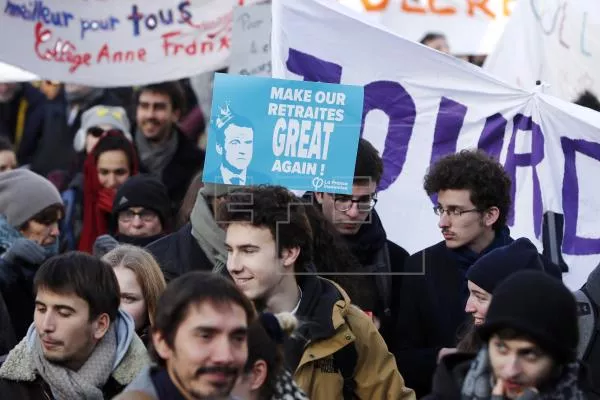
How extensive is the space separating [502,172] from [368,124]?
0.91m

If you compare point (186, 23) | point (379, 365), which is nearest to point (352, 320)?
point (379, 365)

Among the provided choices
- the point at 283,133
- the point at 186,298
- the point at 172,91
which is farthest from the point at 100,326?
the point at 172,91

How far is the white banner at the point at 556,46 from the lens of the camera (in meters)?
8.52

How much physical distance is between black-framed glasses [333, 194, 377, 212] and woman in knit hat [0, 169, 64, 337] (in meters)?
1.52

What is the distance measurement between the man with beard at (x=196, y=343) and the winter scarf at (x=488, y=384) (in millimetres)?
643

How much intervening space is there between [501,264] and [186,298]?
1791 millimetres

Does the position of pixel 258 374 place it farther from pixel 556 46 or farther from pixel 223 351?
pixel 556 46

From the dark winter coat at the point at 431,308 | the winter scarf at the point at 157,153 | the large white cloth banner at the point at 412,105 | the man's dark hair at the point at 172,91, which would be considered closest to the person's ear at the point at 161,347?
the dark winter coat at the point at 431,308

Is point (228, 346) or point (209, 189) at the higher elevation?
point (209, 189)

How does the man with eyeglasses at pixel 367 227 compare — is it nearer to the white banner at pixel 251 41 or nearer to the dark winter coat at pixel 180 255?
the dark winter coat at pixel 180 255

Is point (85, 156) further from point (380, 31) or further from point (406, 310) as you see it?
point (406, 310)

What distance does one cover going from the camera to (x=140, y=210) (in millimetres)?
7773

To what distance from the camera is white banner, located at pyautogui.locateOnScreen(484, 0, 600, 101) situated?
8.52 metres

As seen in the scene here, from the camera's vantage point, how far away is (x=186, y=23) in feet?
29.3
